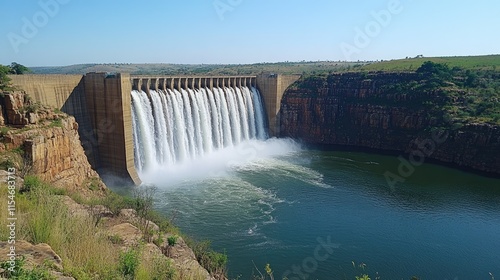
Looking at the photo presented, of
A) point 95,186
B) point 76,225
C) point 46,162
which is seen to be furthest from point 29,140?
point 76,225

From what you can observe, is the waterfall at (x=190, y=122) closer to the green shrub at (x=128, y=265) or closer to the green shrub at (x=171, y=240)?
the green shrub at (x=171, y=240)

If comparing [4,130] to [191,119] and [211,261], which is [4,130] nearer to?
[211,261]

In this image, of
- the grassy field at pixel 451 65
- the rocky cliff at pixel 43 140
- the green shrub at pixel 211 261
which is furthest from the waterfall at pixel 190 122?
the grassy field at pixel 451 65

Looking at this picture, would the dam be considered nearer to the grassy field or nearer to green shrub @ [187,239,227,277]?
green shrub @ [187,239,227,277]

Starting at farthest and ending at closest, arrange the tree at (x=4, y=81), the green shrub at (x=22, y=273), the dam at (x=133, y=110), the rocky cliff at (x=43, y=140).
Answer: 1. the dam at (x=133, y=110)
2. the tree at (x=4, y=81)
3. the rocky cliff at (x=43, y=140)
4. the green shrub at (x=22, y=273)

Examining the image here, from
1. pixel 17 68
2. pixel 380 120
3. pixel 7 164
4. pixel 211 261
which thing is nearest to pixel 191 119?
pixel 17 68

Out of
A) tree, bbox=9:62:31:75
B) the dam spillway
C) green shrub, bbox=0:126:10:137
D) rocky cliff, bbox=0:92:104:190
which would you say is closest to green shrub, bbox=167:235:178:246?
rocky cliff, bbox=0:92:104:190
